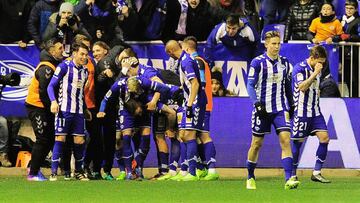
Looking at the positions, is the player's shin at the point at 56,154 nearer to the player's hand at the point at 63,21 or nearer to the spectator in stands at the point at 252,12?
the player's hand at the point at 63,21

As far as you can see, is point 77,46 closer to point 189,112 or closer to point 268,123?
point 189,112

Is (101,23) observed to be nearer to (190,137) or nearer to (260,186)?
(190,137)

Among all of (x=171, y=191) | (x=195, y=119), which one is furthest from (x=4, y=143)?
(x=171, y=191)

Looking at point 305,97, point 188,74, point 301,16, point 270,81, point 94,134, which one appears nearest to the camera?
point 270,81

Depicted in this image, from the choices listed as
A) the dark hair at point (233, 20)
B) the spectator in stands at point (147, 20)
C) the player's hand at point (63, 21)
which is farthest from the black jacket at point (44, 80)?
the dark hair at point (233, 20)

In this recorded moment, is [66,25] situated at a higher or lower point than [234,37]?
higher

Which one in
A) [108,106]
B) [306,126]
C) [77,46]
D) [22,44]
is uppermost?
[22,44]

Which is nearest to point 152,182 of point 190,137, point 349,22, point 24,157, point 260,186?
point 190,137

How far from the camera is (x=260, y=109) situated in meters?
17.3

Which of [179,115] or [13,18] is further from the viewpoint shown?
[13,18]

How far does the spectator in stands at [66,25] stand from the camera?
21.4 metres

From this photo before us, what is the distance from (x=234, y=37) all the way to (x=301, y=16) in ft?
6.06

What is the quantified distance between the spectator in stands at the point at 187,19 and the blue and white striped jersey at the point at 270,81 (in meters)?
5.28

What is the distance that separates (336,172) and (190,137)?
416cm
